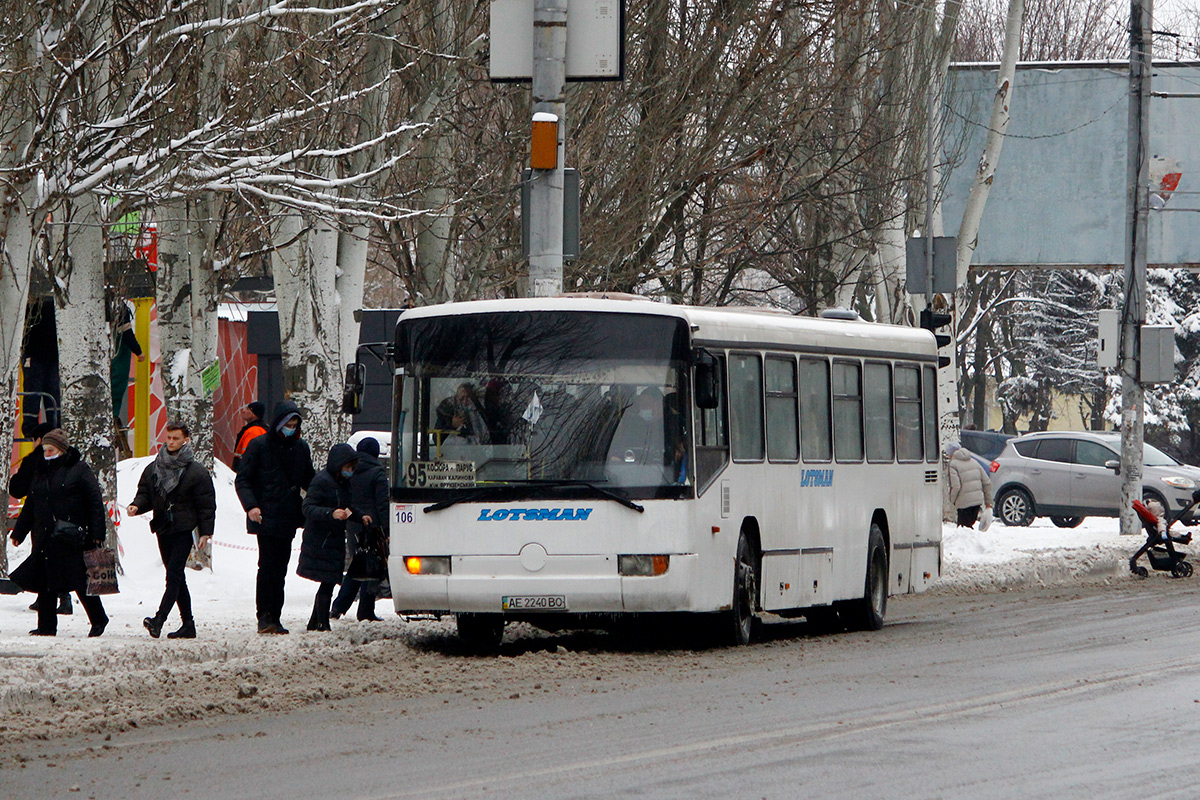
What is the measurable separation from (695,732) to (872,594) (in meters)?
7.81

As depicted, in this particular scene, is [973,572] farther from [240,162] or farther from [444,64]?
[240,162]

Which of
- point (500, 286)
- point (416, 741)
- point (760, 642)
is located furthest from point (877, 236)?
point (416, 741)

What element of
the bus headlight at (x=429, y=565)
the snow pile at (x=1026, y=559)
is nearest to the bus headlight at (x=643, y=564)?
the bus headlight at (x=429, y=565)

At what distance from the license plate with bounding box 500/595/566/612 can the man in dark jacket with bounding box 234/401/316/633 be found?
204cm

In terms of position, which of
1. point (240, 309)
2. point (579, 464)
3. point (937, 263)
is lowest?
point (579, 464)

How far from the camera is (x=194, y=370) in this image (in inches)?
926

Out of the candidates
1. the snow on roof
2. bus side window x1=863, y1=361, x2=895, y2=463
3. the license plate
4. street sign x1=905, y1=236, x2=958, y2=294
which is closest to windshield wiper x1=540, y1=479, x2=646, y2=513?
the license plate

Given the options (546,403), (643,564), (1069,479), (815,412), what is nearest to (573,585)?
(643,564)

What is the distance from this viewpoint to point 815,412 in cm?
1599

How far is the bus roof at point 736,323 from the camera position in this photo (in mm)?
14078

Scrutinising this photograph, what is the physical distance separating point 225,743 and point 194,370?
14.8 meters

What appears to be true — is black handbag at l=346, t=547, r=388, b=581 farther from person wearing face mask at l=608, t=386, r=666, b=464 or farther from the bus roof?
person wearing face mask at l=608, t=386, r=666, b=464

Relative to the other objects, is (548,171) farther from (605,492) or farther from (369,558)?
(605,492)

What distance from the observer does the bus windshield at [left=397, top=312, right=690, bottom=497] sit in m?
13.7
